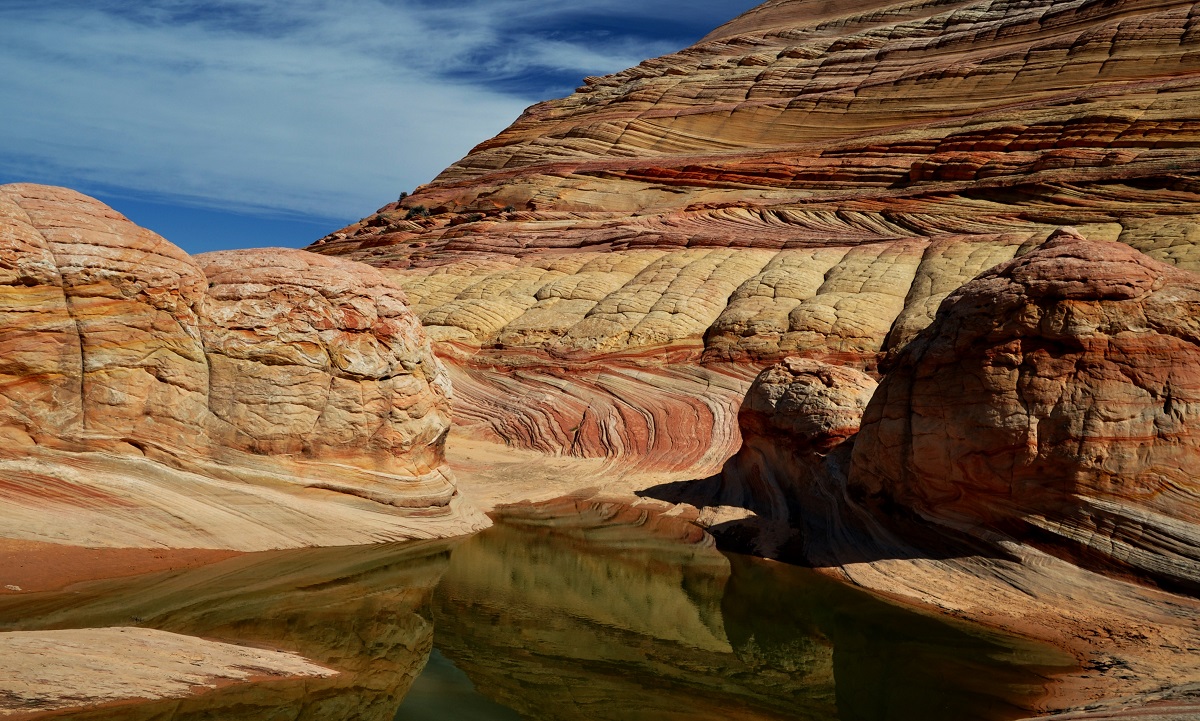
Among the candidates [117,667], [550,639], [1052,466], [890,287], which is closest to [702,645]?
[550,639]

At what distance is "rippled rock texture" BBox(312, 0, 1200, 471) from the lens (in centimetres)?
2402

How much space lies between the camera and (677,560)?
13.8m

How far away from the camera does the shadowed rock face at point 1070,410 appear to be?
10172 millimetres

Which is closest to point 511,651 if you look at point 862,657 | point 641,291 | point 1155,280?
point 862,657

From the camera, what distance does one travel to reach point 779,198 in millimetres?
36531

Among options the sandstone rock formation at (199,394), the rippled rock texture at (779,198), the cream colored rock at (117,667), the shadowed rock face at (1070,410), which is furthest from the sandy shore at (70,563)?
the rippled rock texture at (779,198)

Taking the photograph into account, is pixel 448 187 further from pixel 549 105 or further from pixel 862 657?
pixel 862 657

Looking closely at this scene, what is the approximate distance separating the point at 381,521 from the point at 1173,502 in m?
8.82

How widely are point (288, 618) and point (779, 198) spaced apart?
97.1ft

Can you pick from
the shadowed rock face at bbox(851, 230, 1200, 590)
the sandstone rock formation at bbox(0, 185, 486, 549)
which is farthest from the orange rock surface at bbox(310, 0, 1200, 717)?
the sandstone rock formation at bbox(0, 185, 486, 549)

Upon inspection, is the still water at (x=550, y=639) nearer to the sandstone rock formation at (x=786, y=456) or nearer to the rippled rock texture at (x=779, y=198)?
the sandstone rock formation at (x=786, y=456)

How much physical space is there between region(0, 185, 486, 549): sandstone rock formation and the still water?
786 millimetres

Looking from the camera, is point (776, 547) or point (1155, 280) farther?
point (776, 547)

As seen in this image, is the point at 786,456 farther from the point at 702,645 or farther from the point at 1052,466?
the point at 702,645
